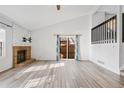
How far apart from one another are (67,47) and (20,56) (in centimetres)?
407

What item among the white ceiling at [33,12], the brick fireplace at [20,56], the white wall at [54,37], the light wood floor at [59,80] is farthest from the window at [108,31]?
the brick fireplace at [20,56]

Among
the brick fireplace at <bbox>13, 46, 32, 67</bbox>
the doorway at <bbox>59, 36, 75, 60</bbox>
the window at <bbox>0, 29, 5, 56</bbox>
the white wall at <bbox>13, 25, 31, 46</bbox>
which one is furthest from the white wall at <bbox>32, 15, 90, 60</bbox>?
the window at <bbox>0, 29, 5, 56</bbox>

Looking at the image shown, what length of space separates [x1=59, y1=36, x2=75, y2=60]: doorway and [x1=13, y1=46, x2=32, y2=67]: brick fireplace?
2.65 metres

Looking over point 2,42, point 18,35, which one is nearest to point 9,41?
point 2,42

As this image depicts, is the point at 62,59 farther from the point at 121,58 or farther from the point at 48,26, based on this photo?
the point at 121,58

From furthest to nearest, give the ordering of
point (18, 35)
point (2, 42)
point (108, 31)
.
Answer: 1. point (18, 35)
2. point (108, 31)
3. point (2, 42)

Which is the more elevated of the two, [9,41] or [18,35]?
[18,35]

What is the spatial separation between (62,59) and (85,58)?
5.65 feet

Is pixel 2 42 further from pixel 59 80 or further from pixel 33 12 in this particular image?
pixel 59 80

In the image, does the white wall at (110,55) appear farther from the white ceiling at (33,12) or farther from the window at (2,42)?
the window at (2,42)

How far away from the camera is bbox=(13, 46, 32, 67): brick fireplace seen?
8.13 m

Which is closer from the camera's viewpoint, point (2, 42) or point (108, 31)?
point (2, 42)

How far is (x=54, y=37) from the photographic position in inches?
466
